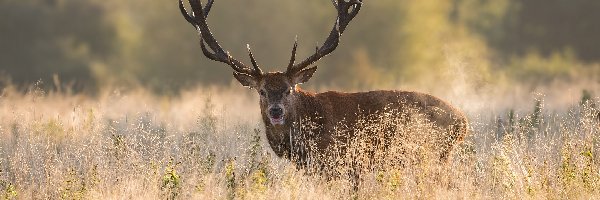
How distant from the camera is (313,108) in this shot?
36.1 ft

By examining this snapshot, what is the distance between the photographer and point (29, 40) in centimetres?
3700

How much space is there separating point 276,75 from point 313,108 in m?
0.46

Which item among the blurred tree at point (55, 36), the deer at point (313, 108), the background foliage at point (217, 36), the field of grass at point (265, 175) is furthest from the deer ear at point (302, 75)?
the blurred tree at point (55, 36)

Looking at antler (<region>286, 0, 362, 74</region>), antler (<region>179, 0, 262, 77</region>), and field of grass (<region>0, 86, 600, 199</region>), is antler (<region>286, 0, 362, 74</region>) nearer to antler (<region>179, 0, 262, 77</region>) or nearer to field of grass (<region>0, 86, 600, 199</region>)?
antler (<region>179, 0, 262, 77</region>)

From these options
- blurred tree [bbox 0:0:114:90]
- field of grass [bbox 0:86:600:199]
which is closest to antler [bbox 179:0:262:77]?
field of grass [bbox 0:86:600:199]

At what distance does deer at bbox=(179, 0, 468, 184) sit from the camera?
10.7m

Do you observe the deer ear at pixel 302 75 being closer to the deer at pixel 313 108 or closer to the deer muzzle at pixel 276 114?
the deer at pixel 313 108

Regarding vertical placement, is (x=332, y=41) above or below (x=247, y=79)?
above

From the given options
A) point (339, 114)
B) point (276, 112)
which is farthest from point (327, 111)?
point (276, 112)

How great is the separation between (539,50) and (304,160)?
1510 inches

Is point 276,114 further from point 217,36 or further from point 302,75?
point 217,36

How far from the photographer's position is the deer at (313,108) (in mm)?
10711

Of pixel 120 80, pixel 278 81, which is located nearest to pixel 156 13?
pixel 120 80

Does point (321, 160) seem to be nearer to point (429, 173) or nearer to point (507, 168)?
point (429, 173)
